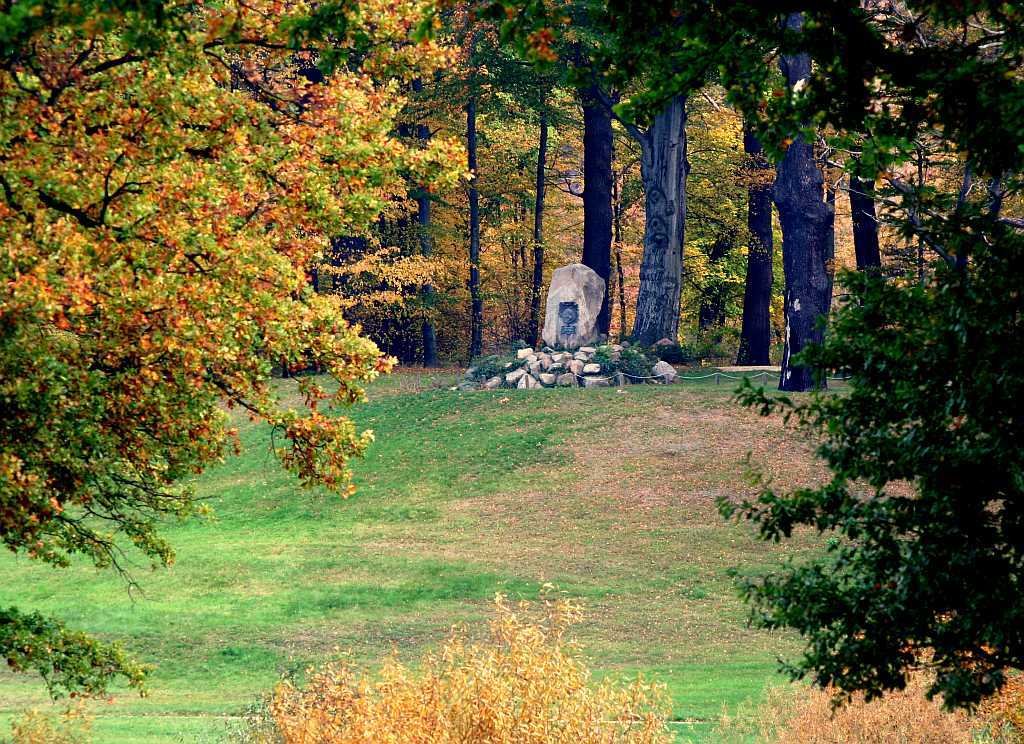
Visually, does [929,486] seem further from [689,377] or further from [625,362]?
[689,377]

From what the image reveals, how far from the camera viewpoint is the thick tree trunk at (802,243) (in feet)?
80.2

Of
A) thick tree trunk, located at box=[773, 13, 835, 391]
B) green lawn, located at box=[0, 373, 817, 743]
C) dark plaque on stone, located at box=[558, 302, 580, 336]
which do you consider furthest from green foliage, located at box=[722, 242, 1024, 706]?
dark plaque on stone, located at box=[558, 302, 580, 336]

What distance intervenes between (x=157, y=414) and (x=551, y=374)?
1992 centimetres

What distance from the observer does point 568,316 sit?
28359 mm

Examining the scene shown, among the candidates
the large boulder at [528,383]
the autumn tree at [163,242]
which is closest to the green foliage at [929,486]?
the autumn tree at [163,242]

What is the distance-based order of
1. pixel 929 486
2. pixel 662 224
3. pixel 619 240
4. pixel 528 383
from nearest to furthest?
pixel 929 486 → pixel 528 383 → pixel 662 224 → pixel 619 240

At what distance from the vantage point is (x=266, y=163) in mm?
8773

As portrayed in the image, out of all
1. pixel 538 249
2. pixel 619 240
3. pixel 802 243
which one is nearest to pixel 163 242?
pixel 802 243

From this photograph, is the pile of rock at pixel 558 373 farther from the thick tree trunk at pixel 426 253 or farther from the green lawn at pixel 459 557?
the thick tree trunk at pixel 426 253

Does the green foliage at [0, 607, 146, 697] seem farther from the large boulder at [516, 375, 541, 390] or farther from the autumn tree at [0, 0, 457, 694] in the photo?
the large boulder at [516, 375, 541, 390]

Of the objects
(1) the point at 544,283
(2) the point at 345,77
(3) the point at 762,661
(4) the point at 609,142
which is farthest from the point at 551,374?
(2) the point at 345,77

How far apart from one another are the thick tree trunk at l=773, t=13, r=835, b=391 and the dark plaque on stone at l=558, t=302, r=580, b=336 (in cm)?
542

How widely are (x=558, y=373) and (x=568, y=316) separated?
1.47 metres

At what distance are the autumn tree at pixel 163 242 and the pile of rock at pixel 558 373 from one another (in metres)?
17.7
